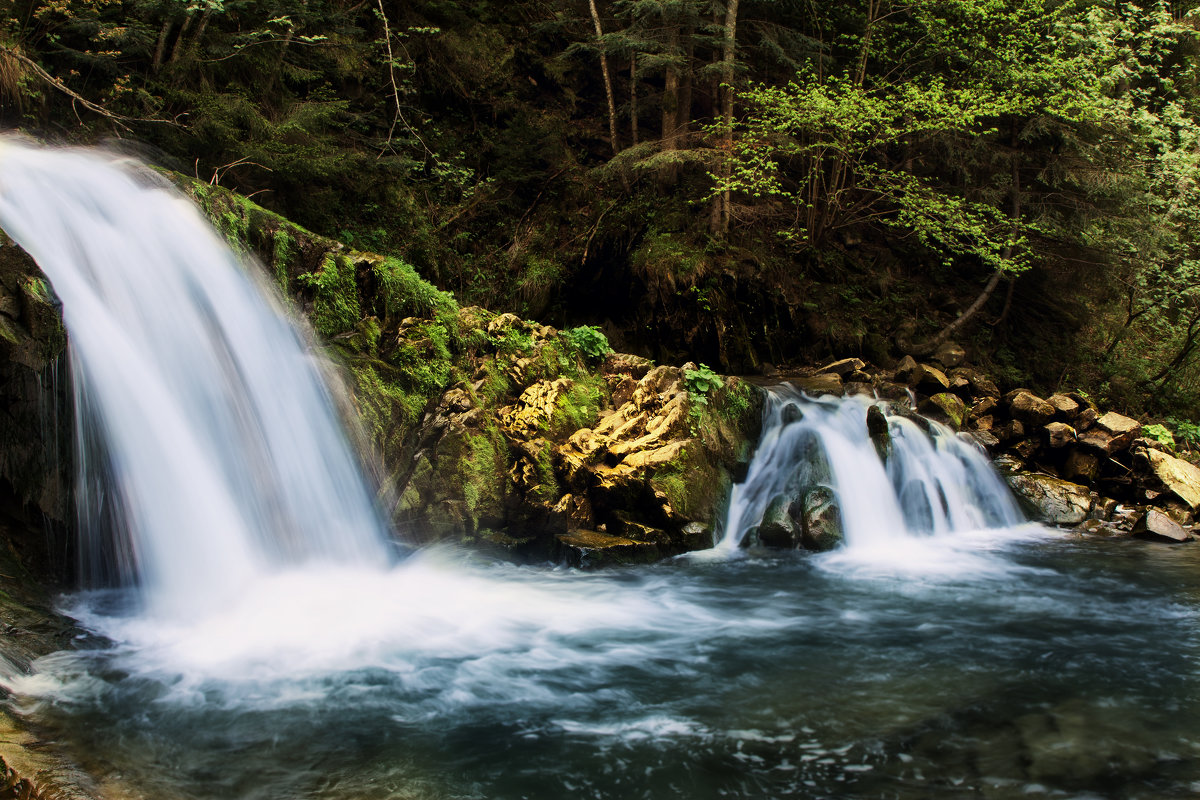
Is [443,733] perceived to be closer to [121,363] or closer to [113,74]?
[121,363]

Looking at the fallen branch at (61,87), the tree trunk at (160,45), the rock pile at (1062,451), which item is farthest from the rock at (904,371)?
the tree trunk at (160,45)

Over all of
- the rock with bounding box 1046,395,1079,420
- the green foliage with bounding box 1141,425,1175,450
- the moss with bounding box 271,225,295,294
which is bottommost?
the green foliage with bounding box 1141,425,1175,450

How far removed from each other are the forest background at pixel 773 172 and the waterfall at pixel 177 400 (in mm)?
3237

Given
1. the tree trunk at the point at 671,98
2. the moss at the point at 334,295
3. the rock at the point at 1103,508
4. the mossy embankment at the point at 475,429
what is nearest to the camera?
the mossy embankment at the point at 475,429

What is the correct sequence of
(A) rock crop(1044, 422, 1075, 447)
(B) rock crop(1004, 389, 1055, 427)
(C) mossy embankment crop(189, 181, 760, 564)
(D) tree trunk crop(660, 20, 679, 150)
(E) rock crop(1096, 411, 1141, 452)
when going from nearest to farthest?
(C) mossy embankment crop(189, 181, 760, 564) < (E) rock crop(1096, 411, 1141, 452) < (A) rock crop(1044, 422, 1075, 447) < (B) rock crop(1004, 389, 1055, 427) < (D) tree trunk crop(660, 20, 679, 150)

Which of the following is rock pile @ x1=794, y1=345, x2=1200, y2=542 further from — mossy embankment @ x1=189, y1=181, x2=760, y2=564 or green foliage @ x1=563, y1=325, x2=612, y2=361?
mossy embankment @ x1=189, y1=181, x2=760, y2=564

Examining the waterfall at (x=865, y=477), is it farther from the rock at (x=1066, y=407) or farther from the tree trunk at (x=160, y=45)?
the tree trunk at (x=160, y=45)

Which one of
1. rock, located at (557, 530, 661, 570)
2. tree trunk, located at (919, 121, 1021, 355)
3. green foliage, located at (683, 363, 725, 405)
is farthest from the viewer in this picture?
tree trunk, located at (919, 121, 1021, 355)

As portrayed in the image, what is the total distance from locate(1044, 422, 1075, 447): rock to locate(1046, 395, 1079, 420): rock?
558 millimetres

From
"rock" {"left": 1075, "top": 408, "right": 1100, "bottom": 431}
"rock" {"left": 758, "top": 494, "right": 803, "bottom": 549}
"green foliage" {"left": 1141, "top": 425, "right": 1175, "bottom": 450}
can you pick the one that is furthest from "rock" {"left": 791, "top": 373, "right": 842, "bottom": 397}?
"green foliage" {"left": 1141, "top": 425, "right": 1175, "bottom": 450}

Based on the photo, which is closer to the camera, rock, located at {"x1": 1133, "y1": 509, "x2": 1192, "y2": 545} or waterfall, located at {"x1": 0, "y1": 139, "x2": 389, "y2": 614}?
waterfall, located at {"x1": 0, "y1": 139, "x2": 389, "y2": 614}

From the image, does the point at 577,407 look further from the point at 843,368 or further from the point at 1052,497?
the point at 1052,497

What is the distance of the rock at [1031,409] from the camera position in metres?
10.8

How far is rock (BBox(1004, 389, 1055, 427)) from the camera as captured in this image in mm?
10828
